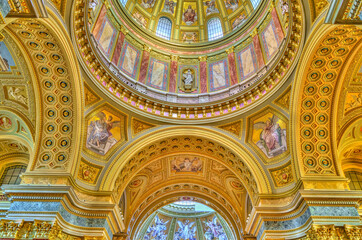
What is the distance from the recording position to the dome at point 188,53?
14.9m

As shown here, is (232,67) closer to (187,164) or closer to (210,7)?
(210,7)

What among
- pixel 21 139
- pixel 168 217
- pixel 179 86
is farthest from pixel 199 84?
pixel 168 217

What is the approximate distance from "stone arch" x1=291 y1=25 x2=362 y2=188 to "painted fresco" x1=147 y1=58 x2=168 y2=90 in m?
8.92

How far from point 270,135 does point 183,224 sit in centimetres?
1974

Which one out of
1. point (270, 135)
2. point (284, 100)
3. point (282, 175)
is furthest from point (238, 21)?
point (282, 175)

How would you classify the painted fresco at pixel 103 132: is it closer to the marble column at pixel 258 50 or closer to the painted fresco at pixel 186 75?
the painted fresco at pixel 186 75

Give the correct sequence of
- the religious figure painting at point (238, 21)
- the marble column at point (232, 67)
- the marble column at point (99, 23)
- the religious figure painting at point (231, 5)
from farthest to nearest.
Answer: the religious figure painting at point (231, 5) → the religious figure painting at point (238, 21) → the marble column at point (232, 67) → the marble column at point (99, 23)

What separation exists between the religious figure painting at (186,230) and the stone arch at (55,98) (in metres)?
20.6

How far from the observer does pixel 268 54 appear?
1611cm

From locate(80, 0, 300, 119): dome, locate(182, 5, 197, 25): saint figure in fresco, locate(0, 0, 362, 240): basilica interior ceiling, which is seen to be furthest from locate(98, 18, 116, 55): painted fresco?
locate(182, 5, 197, 25): saint figure in fresco

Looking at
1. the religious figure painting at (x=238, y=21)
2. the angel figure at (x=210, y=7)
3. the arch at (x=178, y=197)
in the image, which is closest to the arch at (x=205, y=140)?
the arch at (x=178, y=197)

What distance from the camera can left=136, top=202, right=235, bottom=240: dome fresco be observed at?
29.4 metres

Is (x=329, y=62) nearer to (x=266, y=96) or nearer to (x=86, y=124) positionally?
(x=266, y=96)

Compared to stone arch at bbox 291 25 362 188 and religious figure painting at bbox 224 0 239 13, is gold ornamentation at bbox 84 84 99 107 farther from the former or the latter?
religious figure painting at bbox 224 0 239 13
